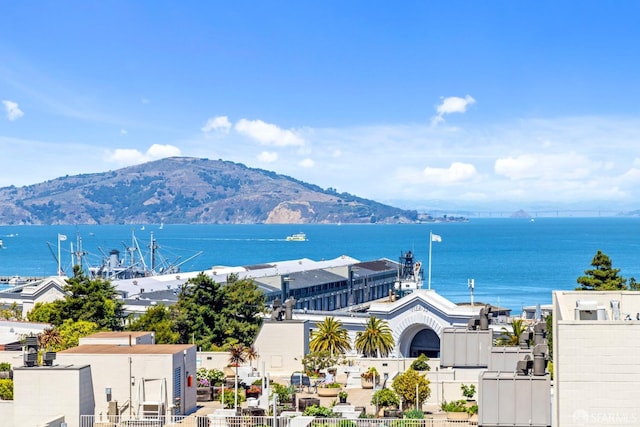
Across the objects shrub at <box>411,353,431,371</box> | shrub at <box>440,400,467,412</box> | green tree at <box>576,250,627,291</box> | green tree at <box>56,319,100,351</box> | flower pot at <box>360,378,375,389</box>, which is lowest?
shrub at <box>440,400,467,412</box>

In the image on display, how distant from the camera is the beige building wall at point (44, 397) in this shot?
29.2 m

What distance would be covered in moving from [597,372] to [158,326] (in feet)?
120

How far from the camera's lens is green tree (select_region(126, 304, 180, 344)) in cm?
A: 5231

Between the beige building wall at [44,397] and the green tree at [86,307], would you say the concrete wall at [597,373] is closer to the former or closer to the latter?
the beige building wall at [44,397]

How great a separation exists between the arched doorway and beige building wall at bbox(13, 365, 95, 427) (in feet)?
148

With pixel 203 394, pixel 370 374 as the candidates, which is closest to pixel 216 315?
pixel 370 374

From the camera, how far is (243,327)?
62.3 m

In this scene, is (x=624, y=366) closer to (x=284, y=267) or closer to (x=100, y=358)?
(x=100, y=358)

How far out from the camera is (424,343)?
7294cm

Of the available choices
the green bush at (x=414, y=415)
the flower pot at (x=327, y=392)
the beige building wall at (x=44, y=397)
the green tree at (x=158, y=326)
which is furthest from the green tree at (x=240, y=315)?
the beige building wall at (x=44, y=397)

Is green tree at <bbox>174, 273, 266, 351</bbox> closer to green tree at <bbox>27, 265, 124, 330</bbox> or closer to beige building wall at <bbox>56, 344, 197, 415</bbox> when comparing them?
green tree at <bbox>27, 265, 124, 330</bbox>

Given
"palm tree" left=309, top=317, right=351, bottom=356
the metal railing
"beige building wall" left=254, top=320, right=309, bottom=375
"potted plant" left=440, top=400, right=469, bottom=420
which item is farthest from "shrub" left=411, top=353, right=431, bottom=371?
the metal railing

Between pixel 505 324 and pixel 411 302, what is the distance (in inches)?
320

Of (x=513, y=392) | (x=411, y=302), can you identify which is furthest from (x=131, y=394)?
(x=411, y=302)
